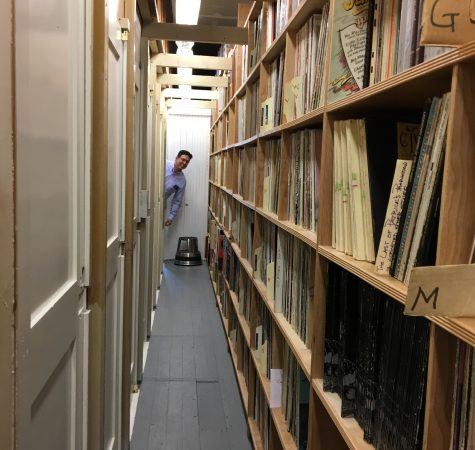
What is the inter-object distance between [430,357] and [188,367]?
8.95 ft

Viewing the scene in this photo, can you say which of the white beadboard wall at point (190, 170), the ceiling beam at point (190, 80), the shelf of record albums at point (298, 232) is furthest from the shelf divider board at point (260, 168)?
the white beadboard wall at point (190, 170)

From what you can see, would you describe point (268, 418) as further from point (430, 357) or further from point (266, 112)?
point (430, 357)

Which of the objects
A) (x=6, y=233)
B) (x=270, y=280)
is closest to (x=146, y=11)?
(x=270, y=280)

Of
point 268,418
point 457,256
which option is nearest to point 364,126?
point 457,256

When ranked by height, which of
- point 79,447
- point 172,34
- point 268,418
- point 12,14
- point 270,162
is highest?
point 172,34

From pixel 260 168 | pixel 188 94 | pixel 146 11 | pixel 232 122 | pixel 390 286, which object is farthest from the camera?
pixel 188 94

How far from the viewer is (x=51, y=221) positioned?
102cm

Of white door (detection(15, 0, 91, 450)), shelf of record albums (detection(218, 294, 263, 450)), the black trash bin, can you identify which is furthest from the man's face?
white door (detection(15, 0, 91, 450))

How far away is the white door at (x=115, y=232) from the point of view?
1.68m

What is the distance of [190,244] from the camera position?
270 inches

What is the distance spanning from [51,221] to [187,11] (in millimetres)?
2362

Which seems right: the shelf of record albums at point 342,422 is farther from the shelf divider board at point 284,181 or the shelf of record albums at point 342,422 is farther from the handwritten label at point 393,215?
the shelf divider board at point 284,181

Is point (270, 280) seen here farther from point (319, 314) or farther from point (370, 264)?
point (370, 264)

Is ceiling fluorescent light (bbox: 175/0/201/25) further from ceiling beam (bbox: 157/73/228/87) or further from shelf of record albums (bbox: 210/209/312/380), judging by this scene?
shelf of record albums (bbox: 210/209/312/380)
